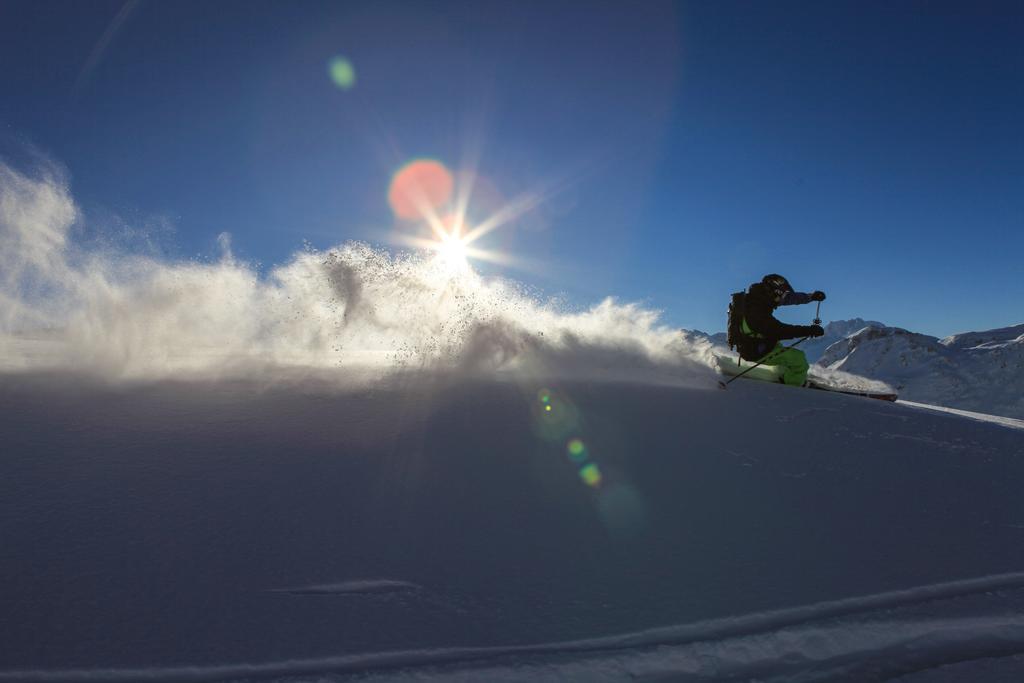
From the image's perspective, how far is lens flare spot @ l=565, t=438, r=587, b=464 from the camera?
17.3ft

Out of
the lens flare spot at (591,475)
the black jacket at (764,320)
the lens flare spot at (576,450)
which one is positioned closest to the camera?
the lens flare spot at (591,475)

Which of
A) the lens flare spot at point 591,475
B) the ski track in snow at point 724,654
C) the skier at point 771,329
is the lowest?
the ski track in snow at point 724,654

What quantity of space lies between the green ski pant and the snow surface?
7.45ft

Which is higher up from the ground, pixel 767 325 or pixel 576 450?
pixel 767 325

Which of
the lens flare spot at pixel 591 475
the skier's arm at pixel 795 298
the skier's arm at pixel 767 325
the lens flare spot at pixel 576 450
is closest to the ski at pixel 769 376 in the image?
the skier's arm at pixel 767 325

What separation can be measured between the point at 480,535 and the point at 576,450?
76.3 inches

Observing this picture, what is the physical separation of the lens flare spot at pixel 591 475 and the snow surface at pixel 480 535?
46 millimetres

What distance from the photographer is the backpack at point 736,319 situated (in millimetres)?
9773

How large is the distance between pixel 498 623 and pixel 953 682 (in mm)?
2549

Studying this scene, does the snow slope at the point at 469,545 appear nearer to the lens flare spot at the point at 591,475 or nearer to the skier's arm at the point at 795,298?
the lens flare spot at the point at 591,475

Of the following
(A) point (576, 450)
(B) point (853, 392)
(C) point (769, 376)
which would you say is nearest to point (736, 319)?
(C) point (769, 376)

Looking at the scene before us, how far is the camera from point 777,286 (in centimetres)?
947

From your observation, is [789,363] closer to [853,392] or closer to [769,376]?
[769,376]

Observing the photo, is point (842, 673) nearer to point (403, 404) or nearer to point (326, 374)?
point (403, 404)
